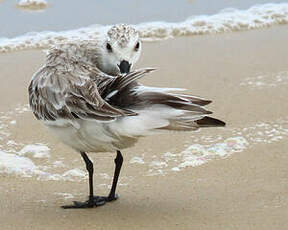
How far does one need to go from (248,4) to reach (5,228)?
6.45 metres

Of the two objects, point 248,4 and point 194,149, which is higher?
point 248,4

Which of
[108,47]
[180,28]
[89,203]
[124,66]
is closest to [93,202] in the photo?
[89,203]

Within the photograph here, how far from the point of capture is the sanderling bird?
11.6 ft

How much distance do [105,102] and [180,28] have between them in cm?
503

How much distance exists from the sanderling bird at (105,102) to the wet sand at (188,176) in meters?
0.28

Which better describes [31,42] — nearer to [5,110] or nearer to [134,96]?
[5,110]

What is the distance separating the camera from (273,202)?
12.7 ft

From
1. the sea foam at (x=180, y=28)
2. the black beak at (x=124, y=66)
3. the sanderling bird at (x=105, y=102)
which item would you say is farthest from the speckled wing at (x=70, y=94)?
the sea foam at (x=180, y=28)

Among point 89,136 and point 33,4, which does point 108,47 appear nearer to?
point 89,136

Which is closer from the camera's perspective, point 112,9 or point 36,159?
point 36,159

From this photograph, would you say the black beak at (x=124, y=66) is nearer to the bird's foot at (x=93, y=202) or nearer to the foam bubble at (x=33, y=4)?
the bird's foot at (x=93, y=202)

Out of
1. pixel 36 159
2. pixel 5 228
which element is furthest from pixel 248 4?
pixel 5 228

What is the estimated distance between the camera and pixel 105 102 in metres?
3.59

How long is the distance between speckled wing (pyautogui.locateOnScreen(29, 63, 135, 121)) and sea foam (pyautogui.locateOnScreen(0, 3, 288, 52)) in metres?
4.02
